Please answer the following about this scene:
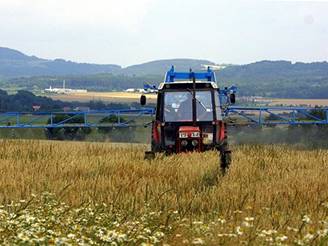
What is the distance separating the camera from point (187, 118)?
46.1 ft

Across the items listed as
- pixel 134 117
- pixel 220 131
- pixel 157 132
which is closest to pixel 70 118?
pixel 134 117

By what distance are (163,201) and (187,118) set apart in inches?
252

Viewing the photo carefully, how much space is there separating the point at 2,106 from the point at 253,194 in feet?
165

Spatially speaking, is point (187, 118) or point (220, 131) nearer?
point (187, 118)

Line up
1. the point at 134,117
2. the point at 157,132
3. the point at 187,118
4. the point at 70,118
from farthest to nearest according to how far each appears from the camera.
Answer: the point at 134,117, the point at 70,118, the point at 157,132, the point at 187,118

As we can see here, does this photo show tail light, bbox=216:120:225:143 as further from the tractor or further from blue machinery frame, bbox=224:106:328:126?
blue machinery frame, bbox=224:106:328:126

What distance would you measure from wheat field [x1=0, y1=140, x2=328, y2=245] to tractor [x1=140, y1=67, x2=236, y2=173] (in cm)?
68

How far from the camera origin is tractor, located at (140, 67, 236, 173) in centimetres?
1384

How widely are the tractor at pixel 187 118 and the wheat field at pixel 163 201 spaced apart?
0.68 m

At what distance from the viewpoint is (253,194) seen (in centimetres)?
834

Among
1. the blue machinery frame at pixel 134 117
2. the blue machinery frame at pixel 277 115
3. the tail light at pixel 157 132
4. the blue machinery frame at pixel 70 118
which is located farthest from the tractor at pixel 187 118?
the blue machinery frame at pixel 70 118

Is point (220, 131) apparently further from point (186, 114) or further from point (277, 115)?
point (277, 115)

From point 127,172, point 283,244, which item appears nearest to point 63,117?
point 127,172

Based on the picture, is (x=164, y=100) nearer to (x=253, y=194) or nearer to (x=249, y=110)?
(x=253, y=194)
